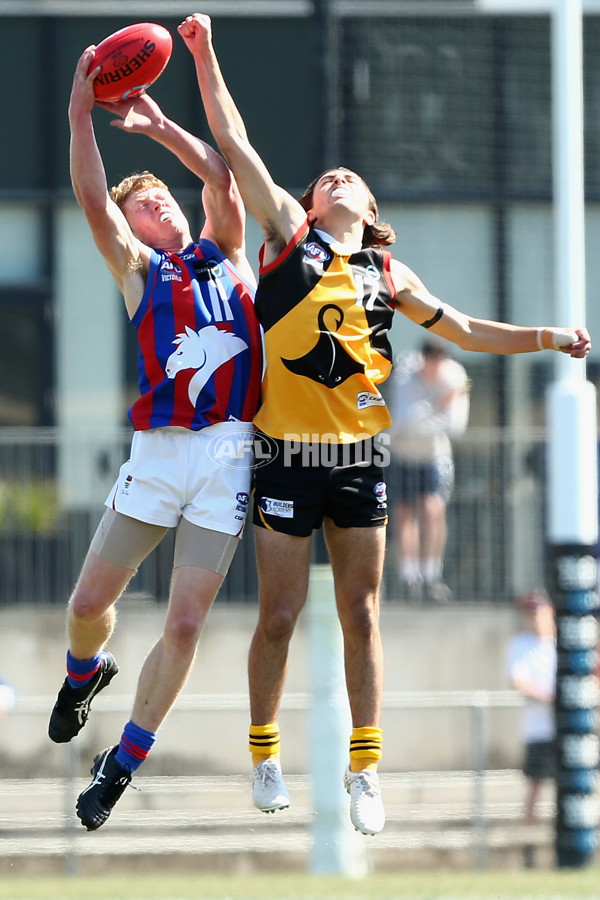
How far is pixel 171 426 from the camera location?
17.7 ft

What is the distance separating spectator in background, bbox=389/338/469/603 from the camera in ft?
35.3

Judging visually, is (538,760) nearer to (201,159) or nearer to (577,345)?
(577,345)

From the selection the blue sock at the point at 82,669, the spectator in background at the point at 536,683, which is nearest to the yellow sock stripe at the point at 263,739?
the blue sock at the point at 82,669

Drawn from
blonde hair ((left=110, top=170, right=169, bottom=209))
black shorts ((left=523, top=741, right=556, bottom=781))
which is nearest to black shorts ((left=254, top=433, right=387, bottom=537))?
blonde hair ((left=110, top=170, right=169, bottom=209))

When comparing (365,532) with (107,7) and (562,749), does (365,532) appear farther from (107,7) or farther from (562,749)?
(107,7)

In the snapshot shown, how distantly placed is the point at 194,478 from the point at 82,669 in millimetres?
918

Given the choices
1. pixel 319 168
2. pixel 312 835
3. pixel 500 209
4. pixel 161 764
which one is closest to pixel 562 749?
pixel 312 835

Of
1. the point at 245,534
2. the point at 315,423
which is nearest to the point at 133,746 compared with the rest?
the point at 315,423

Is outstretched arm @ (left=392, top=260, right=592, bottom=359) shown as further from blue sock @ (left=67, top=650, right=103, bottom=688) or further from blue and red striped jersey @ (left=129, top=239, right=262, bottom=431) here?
blue sock @ (left=67, top=650, right=103, bottom=688)

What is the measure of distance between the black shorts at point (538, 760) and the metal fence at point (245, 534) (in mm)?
1430

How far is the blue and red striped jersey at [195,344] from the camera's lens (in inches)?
213

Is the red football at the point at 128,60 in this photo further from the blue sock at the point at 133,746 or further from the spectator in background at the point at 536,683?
the spectator in background at the point at 536,683

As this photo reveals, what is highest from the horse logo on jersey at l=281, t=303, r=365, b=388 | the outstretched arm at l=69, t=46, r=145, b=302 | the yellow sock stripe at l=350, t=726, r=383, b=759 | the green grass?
the outstretched arm at l=69, t=46, r=145, b=302

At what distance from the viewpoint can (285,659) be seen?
5.47m
